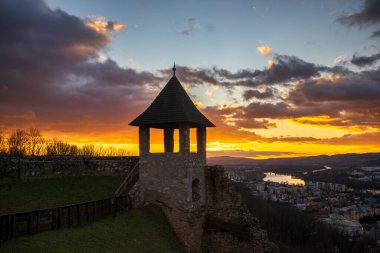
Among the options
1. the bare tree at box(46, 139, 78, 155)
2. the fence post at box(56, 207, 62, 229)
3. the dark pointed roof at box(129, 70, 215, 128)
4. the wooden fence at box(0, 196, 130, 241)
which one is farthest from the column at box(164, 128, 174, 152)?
the bare tree at box(46, 139, 78, 155)

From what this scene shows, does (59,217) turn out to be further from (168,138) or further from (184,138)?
(168,138)

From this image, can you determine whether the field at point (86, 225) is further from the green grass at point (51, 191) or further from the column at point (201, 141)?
the column at point (201, 141)

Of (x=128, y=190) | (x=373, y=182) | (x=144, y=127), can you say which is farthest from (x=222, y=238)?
(x=373, y=182)

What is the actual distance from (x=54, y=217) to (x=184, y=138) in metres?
Result: 8.07

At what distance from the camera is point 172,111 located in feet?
68.2

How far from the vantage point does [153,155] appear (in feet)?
68.1

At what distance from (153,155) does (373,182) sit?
5554 inches

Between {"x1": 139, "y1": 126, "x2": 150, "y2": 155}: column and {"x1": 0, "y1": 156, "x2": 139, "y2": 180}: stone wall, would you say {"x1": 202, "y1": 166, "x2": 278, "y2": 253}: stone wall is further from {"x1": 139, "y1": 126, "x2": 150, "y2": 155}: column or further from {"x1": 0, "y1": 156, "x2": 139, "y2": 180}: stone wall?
{"x1": 0, "y1": 156, "x2": 139, "y2": 180}: stone wall

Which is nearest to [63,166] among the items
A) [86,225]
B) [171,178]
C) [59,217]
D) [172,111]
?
[86,225]

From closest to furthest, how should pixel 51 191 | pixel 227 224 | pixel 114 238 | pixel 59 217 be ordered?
1. pixel 59 217
2. pixel 114 238
3. pixel 51 191
4. pixel 227 224

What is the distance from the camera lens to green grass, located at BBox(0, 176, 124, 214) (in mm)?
18266

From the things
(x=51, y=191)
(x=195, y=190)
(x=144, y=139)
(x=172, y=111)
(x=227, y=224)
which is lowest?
(x=227, y=224)

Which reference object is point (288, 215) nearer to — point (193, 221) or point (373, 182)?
point (193, 221)

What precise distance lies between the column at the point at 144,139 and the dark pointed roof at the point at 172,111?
394 mm
